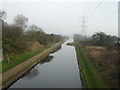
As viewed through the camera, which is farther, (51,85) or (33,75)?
(33,75)

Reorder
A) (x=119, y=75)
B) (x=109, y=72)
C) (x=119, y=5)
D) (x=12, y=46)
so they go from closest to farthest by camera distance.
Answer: (x=119, y=75)
(x=109, y=72)
(x=119, y=5)
(x=12, y=46)

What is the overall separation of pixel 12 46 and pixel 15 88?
900cm

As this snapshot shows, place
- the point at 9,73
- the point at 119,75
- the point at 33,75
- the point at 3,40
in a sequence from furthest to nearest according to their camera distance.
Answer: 1. the point at 3,40
2. the point at 33,75
3. the point at 9,73
4. the point at 119,75

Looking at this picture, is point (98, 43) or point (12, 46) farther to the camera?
point (98, 43)

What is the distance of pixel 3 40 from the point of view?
1655 cm

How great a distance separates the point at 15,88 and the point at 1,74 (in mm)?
2022

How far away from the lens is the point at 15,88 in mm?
10164

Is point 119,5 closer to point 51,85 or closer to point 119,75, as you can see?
point 119,75

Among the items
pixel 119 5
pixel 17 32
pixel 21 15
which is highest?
pixel 21 15

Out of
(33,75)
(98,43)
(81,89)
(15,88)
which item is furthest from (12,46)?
(98,43)

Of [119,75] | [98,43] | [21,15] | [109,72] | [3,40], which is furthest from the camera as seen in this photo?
[21,15]

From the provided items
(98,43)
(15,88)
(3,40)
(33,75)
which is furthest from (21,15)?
(15,88)

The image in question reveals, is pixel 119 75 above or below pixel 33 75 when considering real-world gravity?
above

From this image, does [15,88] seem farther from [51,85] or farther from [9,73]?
[51,85]
